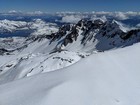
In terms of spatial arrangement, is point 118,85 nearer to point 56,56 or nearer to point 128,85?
point 128,85

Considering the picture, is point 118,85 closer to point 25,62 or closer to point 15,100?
point 15,100

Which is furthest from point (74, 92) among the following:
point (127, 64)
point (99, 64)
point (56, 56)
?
point (56, 56)

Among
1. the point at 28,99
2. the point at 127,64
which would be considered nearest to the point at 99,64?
the point at 127,64

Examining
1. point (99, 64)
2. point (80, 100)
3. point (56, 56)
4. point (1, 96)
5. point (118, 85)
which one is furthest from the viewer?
point (56, 56)

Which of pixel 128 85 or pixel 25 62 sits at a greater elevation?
pixel 128 85

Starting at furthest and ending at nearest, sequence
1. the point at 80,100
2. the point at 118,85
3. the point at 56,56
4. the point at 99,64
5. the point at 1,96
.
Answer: the point at 56,56
the point at 99,64
the point at 118,85
the point at 1,96
the point at 80,100

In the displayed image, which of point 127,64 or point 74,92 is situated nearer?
point 74,92
